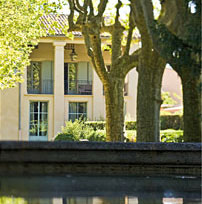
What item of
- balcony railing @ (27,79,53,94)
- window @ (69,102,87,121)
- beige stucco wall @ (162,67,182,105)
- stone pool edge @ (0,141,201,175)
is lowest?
stone pool edge @ (0,141,201,175)

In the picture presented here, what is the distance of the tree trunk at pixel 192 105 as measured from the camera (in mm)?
13805

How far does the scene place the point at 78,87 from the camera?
39.6 metres

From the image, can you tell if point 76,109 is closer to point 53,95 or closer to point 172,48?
point 53,95

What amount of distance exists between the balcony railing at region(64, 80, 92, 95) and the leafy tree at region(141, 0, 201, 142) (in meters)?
24.5

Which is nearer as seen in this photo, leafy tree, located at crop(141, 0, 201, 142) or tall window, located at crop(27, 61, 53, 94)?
leafy tree, located at crop(141, 0, 201, 142)

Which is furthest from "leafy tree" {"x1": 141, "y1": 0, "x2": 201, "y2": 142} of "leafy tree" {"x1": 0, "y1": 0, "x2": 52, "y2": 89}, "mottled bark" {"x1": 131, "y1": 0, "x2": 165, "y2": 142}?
"leafy tree" {"x1": 0, "y1": 0, "x2": 52, "y2": 89}

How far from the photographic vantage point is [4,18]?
939 inches

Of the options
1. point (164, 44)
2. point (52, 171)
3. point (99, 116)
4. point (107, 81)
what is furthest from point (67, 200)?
point (99, 116)

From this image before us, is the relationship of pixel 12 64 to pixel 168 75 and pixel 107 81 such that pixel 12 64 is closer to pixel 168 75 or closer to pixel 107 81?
pixel 107 81

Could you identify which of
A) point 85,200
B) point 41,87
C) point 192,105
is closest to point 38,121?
point 41,87

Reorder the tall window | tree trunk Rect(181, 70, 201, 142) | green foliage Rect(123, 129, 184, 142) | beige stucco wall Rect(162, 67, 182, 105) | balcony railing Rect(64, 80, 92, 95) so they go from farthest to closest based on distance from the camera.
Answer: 1. beige stucco wall Rect(162, 67, 182, 105)
2. balcony railing Rect(64, 80, 92, 95)
3. the tall window
4. green foliage Rect(123, 129, 184, 142)
5. tree trunk Rect(181, 70, 201, 142)

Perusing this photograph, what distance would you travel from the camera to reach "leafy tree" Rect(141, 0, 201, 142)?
42.8 feet

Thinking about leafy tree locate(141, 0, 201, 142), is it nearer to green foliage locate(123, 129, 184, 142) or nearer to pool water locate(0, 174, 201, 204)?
pool water locate(0, 174, 201, 204)

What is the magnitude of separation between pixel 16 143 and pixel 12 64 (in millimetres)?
18252
